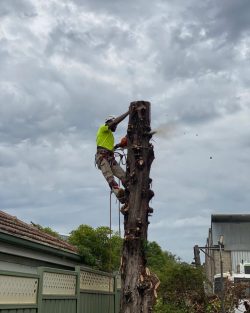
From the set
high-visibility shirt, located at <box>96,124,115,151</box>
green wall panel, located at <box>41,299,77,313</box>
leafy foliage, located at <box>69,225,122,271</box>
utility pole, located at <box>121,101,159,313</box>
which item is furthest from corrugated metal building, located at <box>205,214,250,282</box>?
utility pole, located at <box>121,101,159,313</box>

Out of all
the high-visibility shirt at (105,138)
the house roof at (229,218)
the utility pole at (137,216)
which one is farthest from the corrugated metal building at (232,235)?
the utility pole at (137,216)

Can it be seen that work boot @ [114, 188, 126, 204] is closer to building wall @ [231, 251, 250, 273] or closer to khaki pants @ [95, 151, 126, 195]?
khaki pants @ [95, 151, 126, 195]

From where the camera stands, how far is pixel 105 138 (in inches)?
340

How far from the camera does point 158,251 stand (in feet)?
181

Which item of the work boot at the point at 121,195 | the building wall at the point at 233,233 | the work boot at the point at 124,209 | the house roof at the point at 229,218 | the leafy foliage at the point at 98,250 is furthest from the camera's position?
the house roof at the point at 229,218

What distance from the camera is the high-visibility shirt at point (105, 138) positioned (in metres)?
8.59

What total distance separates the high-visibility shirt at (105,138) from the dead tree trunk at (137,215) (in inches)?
38.1

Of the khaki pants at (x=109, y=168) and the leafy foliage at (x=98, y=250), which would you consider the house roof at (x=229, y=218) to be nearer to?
the leafy foliage at (x=98, y=250)

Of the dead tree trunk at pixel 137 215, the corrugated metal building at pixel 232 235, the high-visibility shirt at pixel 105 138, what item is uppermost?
the corrugated metal building at pixel 232 235

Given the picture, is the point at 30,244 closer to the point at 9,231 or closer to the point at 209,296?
the point at 9,231

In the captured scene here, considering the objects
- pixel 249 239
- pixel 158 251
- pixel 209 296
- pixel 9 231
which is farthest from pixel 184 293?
pixel 158 251

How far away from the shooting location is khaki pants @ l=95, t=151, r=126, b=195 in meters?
8.31

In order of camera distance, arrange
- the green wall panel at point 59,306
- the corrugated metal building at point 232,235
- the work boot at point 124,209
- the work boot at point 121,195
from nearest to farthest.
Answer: the work boot at point 124,209 < the work boot at point 121,195 < the green wall panel at point 59,306 < the corrugated metal building at point 232,235

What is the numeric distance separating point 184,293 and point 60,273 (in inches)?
428
